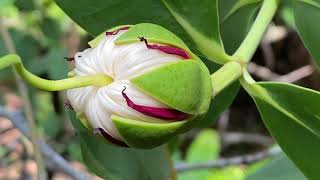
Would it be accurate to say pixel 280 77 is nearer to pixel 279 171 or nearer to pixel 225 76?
pixel 279 171

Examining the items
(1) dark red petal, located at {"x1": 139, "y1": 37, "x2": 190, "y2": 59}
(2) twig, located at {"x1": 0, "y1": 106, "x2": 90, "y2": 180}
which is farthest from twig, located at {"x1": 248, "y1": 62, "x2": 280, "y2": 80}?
(1) dark red petal, located at {"x1": 139, "y1": 37, "x2": 190, "y2": 59}

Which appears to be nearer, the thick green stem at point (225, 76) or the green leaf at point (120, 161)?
the thick green stem at point (225, 76)

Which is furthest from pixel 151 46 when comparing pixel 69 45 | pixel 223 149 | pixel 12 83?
pixel 223 149

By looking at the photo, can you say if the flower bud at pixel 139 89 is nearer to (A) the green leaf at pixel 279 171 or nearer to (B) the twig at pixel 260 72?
(A) the green leaf at pixel 279 171

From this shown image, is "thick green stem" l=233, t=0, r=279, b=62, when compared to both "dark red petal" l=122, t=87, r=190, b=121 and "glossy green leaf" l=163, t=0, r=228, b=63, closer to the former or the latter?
"glossy green leaf" l=163, t=0, r=228, b=63

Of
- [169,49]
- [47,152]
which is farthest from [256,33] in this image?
[47,152]

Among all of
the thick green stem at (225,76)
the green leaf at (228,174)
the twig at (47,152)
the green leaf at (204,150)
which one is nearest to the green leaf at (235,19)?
the thick green stem at (225,76)

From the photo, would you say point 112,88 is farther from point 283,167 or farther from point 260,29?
point 283,167
